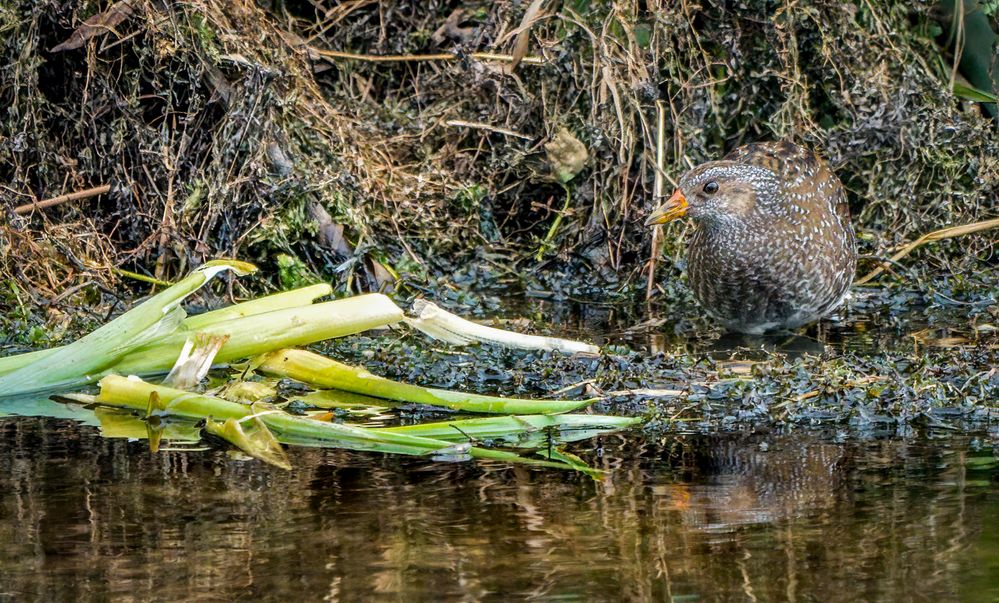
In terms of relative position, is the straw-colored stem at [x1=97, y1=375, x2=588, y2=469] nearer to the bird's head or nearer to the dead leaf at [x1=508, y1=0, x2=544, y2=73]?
the bird's head

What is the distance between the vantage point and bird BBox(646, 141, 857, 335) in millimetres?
6570

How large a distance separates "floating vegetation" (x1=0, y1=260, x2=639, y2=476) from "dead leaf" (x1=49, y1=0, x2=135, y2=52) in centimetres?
204

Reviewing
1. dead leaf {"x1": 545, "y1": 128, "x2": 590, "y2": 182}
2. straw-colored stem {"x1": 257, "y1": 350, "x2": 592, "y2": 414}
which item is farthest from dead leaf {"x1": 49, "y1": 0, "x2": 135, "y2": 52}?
Result: straw-colored stem {"x1": 257, "y1": 350, "x2": 592, "y2": 414}

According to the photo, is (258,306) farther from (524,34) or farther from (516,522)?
(524,34)

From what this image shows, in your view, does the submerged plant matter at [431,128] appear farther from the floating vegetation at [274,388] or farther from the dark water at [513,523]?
the dark water at [513,523]

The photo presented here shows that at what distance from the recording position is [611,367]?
577cm

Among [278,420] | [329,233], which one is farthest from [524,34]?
[278,420]

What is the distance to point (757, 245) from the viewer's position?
21.6 ft

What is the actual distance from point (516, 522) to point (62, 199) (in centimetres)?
410

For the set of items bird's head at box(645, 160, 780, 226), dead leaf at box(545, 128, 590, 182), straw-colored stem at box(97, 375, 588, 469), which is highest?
dead leaf at box(545, 128, 590, 182)

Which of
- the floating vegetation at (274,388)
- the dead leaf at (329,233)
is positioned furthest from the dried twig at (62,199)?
the floating vegetation at (274,388)

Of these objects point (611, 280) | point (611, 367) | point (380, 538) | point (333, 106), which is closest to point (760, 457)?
point (611, 367)

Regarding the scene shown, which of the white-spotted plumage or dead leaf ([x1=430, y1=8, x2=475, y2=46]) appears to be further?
Answer: dead leaf ([x1=430, y1=8, x2=475, y2=46])

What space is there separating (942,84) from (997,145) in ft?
1.72
